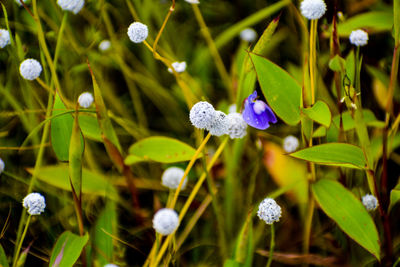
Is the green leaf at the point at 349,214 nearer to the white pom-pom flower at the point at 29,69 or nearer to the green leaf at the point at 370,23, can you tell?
the green leaf at the point at 370,23

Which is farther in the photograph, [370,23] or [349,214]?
[370,23]

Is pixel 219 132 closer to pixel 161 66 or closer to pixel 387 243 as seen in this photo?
pixel 387 243

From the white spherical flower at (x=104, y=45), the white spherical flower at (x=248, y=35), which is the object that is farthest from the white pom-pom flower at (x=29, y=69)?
the white spherical flower at (x=248, y=35)

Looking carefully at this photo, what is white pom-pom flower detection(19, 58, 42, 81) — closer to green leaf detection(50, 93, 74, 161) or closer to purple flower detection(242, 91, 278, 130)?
green leaf detection(50, 93, 74, 161)

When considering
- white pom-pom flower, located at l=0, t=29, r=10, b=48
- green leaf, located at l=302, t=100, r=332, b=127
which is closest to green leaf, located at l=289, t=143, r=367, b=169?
green leaf, located at l=302, t=100, r=332, b=127

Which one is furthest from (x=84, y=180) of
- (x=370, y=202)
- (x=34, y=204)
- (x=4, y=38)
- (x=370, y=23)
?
(x=370, y=23)

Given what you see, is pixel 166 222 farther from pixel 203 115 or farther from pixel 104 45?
pixel 104 45
